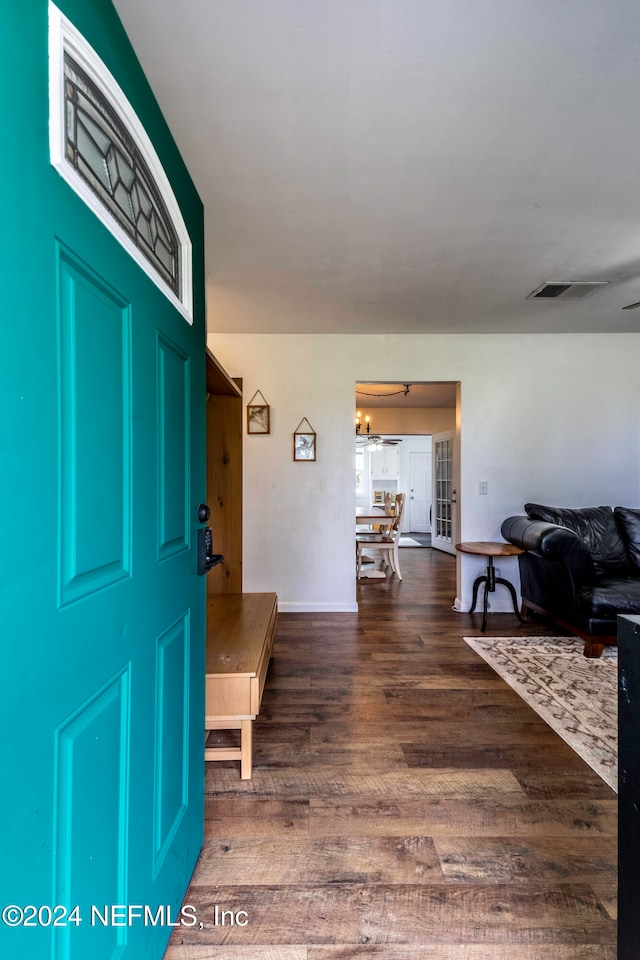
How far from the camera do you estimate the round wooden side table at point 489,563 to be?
3.63m

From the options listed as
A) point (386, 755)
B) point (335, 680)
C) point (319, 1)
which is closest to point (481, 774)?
point (386, 755)

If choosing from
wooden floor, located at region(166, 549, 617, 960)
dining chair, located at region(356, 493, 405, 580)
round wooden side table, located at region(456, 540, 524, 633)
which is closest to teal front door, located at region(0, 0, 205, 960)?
wooden floor, located at region(166, 549, 617, 960)

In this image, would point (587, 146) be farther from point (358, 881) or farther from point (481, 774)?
point (358, 881)

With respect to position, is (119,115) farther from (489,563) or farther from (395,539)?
(395,539)

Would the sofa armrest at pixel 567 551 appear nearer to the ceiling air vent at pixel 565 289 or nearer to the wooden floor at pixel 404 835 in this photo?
the wooden floor at pixel 404 835

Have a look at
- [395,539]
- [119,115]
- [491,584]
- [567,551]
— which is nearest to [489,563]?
[491,584]

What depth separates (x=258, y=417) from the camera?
13.5 ft

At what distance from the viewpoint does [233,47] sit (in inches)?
52.7

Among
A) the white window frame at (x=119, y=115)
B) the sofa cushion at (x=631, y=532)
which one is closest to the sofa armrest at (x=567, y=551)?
the sofa cushion at (x=631, y=532)

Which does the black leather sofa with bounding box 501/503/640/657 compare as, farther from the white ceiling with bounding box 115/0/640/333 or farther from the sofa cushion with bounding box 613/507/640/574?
the white ceiling with bounding box 115/0/640/333

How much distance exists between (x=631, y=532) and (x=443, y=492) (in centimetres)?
416

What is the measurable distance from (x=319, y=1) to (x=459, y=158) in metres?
0.86

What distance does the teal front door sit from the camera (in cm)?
58

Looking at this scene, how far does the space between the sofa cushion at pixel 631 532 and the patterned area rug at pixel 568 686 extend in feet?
2.73
